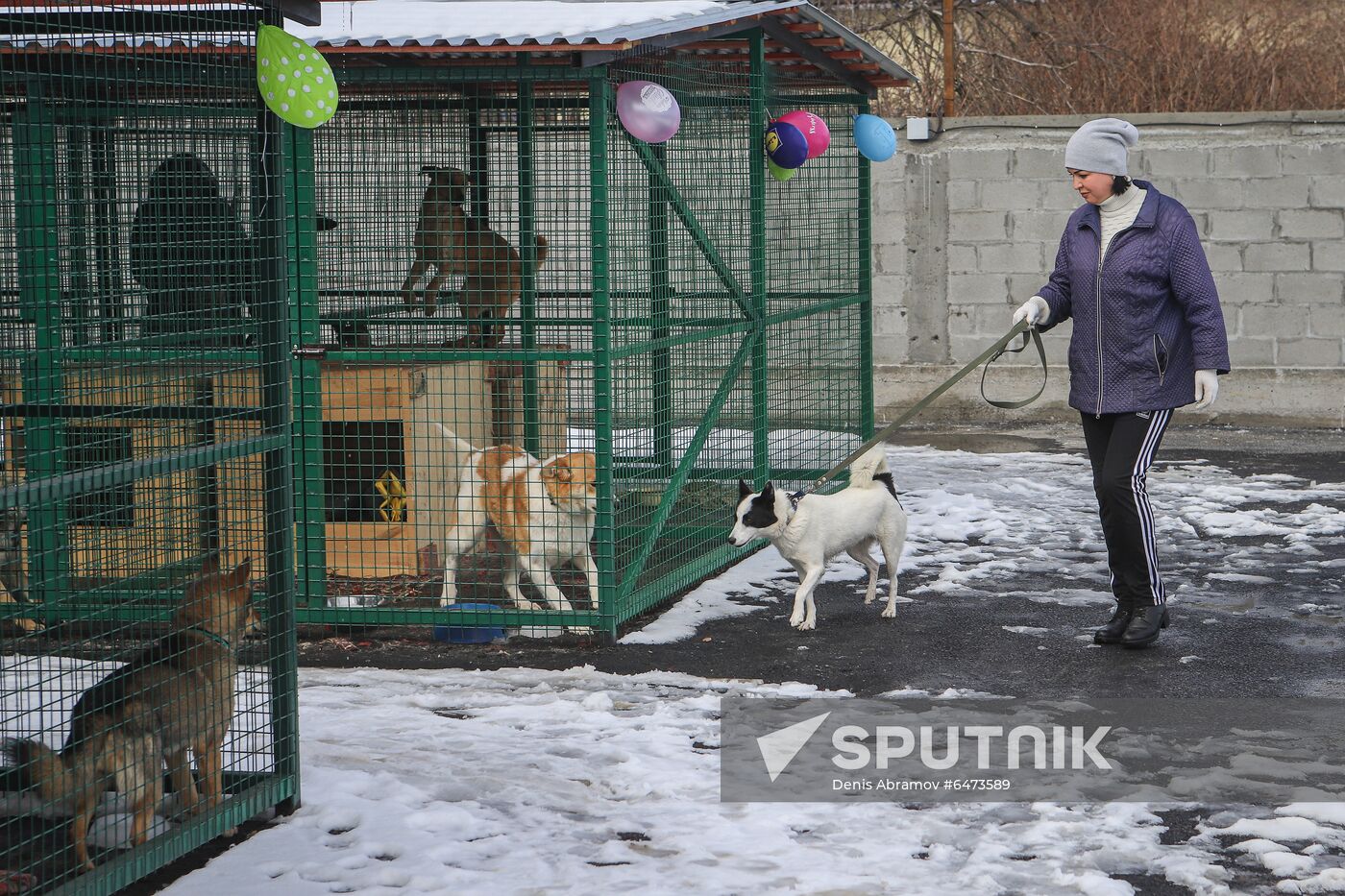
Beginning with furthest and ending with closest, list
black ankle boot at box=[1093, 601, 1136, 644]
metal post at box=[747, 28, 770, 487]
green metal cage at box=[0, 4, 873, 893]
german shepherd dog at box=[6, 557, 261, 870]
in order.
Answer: metal post at box=[747, 28, 770, 487] < black ankle boot at box=[1093, 601, 1136, 644] < green metal cage at box=[0, 4, 873, 893] < german shepherd dog at box=[6, 557, 261, 870]

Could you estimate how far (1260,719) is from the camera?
5129 mm

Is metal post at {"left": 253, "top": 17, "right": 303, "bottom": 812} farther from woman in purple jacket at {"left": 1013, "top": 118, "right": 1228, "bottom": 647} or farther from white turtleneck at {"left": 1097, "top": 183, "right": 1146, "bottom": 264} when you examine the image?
white turtleneck at {"left": 1097, "top": 183, "right": 1146, "bottom": 264}

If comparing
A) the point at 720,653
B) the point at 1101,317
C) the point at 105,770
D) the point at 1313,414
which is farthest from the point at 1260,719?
the point at 1313,414

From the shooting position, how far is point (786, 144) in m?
7.66

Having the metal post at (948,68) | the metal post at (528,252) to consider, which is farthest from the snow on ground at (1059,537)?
the metal post at (948,68)

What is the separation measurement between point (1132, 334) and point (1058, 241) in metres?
6.87

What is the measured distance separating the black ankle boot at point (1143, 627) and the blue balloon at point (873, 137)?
3.54 meters

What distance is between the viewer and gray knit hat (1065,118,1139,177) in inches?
229

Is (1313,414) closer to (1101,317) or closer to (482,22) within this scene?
(1101,317)

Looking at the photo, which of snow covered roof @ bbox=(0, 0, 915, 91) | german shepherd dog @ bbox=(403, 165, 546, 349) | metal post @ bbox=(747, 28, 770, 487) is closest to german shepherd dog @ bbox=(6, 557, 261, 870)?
snow covered roof @ bbox=(0, 0, 915, 91)

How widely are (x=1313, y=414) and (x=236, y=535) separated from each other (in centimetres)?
907

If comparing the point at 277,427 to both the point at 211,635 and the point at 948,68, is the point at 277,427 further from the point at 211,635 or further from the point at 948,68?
the point at 948,68

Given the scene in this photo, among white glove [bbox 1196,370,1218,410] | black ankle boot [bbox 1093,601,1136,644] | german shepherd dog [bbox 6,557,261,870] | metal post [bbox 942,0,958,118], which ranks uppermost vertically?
metal post [bbox 942,0,958,118]

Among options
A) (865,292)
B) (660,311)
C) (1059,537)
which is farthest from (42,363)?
(1059,537)
